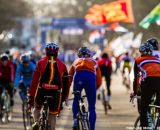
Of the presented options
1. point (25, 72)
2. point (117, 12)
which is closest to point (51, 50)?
point (25, 72)

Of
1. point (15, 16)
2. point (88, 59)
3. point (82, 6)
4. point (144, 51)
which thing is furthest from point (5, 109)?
point (82, 6)

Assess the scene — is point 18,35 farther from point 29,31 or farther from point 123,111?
point 123,111

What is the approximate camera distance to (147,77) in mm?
13773

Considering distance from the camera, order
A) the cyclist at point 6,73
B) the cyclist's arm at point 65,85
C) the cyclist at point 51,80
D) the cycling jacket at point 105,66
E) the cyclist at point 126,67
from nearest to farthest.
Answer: the cyclist at point 51,80
the cyclist's arm at point 65,85
the cyclist at point 6,73
the cycling jacket at point 105,66
the cyclist at point 126,67

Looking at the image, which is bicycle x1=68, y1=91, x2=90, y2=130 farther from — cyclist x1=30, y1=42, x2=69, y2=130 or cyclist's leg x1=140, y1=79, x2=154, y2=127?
cyclist x1=30, y1=42, x2=69, y2=130

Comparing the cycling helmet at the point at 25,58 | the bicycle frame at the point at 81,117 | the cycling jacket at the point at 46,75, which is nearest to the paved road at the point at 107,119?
the cycling helmet at the point at 25,58

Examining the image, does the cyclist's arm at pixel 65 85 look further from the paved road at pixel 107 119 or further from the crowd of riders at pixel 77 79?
the paved road at pixel 107 119

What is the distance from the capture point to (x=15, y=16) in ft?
285

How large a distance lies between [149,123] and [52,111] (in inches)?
82.0

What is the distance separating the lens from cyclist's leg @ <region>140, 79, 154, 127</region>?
45.0 ft

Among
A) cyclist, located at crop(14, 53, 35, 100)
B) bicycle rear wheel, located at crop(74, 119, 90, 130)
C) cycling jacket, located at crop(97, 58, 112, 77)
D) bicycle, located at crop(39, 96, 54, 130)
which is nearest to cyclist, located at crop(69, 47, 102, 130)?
bicycle rear wheel, located at crop(74, 119, 90, 130)

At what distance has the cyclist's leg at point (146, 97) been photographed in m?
13.7

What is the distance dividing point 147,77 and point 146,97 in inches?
13.8

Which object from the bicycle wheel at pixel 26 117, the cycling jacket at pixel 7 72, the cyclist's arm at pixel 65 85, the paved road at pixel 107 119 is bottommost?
the paved road at pixel 107 119
